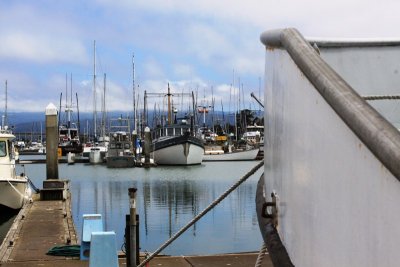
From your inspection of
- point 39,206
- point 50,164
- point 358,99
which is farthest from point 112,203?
point 358,99

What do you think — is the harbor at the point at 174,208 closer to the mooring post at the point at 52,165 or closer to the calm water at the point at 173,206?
the calm water at the point at 173,206

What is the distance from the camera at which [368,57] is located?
180 inches

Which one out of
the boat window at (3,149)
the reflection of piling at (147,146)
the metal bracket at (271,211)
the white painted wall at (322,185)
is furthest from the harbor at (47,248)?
the reflection of piling at (147,146)

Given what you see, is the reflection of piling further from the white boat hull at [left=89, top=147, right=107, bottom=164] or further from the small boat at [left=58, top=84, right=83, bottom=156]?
the small boat at [left=58, top=84, right=83, bottom=156]

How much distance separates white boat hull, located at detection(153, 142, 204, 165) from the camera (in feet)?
199

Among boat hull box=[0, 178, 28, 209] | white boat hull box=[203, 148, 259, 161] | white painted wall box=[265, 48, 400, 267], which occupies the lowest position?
white boat hull box=[203, 148, 259, 161]

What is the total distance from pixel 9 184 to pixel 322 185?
20.2 metres

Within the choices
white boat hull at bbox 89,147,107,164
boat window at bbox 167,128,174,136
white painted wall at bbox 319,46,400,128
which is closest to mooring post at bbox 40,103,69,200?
white painted wall at bbox 319,46,400,128

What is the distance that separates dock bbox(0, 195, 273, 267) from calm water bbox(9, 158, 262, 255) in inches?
110

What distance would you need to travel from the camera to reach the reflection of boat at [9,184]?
21.9 meters

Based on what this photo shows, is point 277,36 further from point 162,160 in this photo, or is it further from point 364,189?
point 162,160

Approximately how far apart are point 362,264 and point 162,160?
59.6m

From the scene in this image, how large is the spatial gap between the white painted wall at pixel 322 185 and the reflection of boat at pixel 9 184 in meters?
18.9

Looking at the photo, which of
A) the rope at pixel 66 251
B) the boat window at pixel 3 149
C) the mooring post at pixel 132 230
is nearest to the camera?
the mooring post at pixel 132 230
